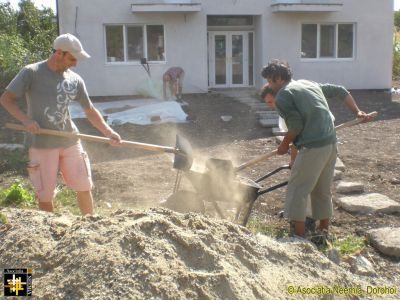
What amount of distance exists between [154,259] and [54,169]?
5.70ft

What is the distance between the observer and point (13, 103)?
432cm

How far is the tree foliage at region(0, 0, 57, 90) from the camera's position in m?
16.4

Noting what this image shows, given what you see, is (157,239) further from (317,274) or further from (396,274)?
(396,274)

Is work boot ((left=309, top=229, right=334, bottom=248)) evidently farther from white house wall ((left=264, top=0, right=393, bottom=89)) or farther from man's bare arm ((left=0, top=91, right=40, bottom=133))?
white house wall ((left=264, top=0, right=393, bottom=89))

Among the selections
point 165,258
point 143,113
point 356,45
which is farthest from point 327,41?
point 165,258

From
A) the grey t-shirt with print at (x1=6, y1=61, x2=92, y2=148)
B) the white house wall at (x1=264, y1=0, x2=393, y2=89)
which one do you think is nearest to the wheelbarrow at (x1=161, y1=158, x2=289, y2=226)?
the grey t-shirt with print at (x1=6, y1=61, x2=92, y2=148)

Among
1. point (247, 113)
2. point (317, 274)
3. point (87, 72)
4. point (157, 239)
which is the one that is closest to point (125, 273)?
point (157, 239)

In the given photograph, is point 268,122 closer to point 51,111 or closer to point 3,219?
point 51,111

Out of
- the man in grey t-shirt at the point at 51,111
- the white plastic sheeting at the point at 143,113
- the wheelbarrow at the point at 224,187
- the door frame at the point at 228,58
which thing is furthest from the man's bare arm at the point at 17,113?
the door frame at the point at 228,58

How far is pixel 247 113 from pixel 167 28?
15.4 ft

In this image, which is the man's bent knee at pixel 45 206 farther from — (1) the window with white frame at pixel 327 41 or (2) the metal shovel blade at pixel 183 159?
(1) the window with white frame at pixel 327 41

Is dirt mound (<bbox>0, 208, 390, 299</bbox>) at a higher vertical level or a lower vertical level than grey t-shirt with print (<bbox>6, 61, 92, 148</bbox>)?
lower

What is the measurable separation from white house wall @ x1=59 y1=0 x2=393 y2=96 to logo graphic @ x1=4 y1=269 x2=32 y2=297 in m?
13.9

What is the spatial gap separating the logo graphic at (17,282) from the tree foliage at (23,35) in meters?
13.9
